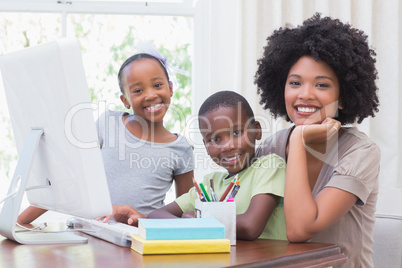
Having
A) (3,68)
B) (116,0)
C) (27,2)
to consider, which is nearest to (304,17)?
(116,0)

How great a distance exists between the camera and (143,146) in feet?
6.04

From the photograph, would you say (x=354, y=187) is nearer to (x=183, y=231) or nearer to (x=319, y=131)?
(x=319, y=131)

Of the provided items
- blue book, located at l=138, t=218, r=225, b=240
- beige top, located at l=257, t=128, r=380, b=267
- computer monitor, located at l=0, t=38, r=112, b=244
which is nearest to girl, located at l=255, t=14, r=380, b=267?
beige top, located at l=257, t=128, r=380, b=267

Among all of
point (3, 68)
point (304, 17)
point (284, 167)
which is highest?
point (304, 17)

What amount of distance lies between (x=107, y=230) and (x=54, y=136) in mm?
244

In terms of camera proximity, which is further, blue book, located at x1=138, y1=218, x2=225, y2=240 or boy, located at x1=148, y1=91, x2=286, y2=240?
boy, located at x1=148, y1=91, x2=286, y2=240

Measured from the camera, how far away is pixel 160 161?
1.82 meters

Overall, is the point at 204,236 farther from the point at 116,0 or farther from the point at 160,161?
the point at 116,0

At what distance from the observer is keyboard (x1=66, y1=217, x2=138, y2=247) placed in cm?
110

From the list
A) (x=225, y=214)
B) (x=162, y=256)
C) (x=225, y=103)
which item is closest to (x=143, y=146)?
(x=225, y=103)

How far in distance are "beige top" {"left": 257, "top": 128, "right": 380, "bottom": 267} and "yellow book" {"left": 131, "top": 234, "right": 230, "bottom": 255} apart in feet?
1.35

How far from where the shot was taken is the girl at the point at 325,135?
1225 millimetres

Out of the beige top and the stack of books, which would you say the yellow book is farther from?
the beige top

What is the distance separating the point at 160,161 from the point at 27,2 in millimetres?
1163
